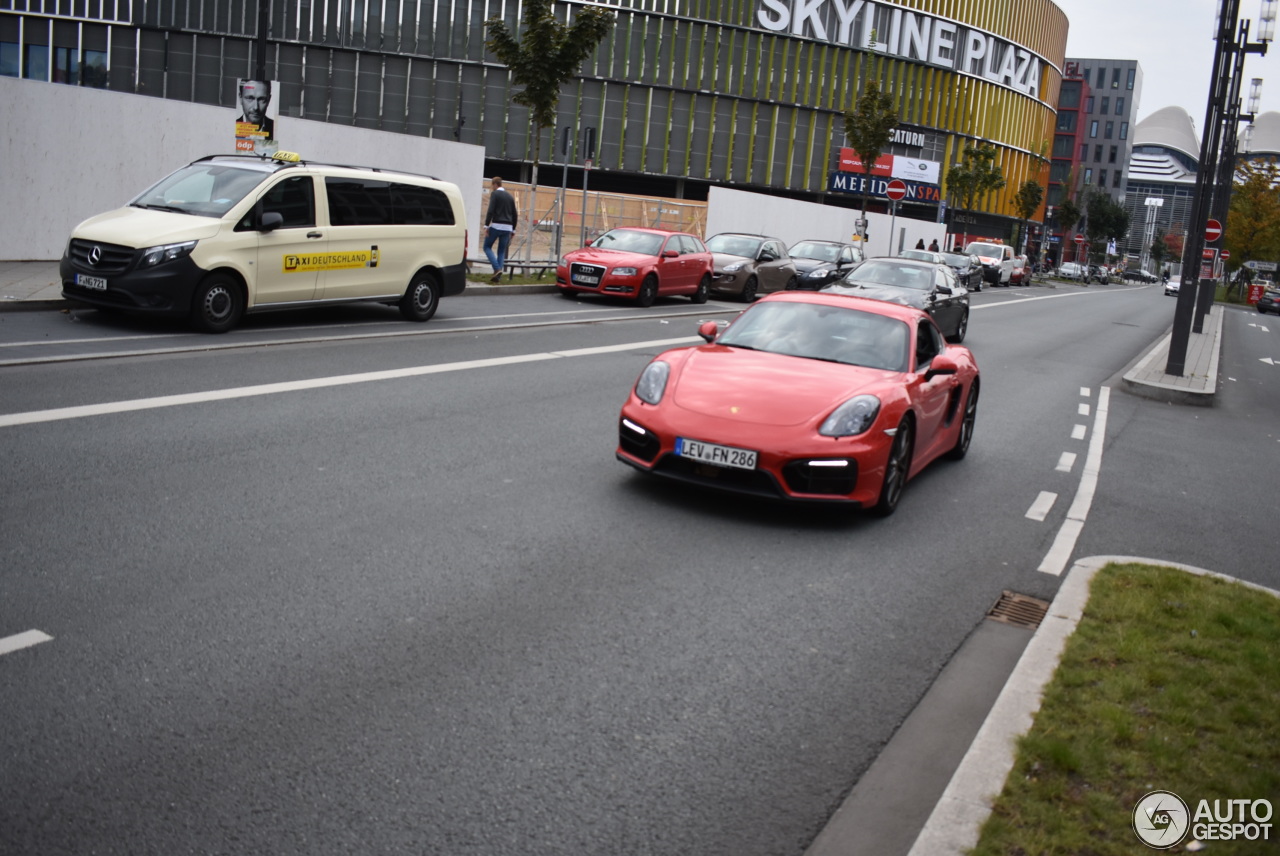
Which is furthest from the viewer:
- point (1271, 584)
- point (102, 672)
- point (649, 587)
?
point (1271, 584)

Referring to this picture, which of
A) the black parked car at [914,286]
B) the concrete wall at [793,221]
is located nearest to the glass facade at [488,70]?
the concrete wall at [793,221]

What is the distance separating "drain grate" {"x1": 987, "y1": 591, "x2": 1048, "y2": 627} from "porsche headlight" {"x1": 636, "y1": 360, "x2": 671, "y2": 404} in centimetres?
251

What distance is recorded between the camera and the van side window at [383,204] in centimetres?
1459

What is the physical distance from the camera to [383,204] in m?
15.3

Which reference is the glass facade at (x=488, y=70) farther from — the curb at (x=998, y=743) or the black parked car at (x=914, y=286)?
the curb at (x=998, y=743)

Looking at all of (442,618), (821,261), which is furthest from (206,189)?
(821,261)

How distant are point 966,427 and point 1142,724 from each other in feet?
18.9

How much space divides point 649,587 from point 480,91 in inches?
2342

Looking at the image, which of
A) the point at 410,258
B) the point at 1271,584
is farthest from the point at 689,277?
the point at 1271,584

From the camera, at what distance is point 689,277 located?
969 inches

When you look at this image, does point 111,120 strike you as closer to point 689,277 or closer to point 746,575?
point 689,277

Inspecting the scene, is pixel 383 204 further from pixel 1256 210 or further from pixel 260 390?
pixel 1256 210

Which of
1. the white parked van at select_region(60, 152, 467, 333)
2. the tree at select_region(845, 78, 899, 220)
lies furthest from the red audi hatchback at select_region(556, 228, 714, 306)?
the tree at select_region(845, 78, 899, 220)

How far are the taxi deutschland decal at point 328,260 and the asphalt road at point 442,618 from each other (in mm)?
3903
